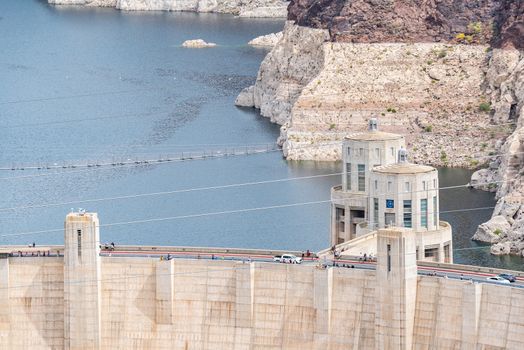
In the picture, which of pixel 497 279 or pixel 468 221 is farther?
pixel 468 221

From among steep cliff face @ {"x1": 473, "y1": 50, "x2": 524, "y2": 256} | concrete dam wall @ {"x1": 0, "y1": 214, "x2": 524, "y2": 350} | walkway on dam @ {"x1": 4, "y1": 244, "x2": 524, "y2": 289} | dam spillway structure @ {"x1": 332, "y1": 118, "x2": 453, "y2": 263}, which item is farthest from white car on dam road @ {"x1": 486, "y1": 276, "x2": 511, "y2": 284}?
steep cliff face @ {"x1": 473, "y1": 50, "x2": 524, "y2": 256}

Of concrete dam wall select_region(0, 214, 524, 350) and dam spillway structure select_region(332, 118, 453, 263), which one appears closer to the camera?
concrete dam wall select_region(0, 214, 524, 350)

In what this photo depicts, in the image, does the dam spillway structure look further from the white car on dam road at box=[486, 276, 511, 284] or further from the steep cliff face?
the steep cliff face

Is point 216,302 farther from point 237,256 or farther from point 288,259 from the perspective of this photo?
point 288,259

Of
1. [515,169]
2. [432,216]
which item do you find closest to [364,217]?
[432,216]

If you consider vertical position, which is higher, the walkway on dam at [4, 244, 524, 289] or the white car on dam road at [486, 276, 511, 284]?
the white car on dam road at [486, 276, 511, 284]

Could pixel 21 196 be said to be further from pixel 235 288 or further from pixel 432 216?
pixel 235 288

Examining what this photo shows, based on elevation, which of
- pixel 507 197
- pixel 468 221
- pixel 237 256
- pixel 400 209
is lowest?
pixel 468 221

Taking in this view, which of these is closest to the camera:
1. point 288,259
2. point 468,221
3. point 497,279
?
point 497,279

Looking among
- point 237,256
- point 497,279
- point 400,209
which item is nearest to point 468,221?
point 400,209
